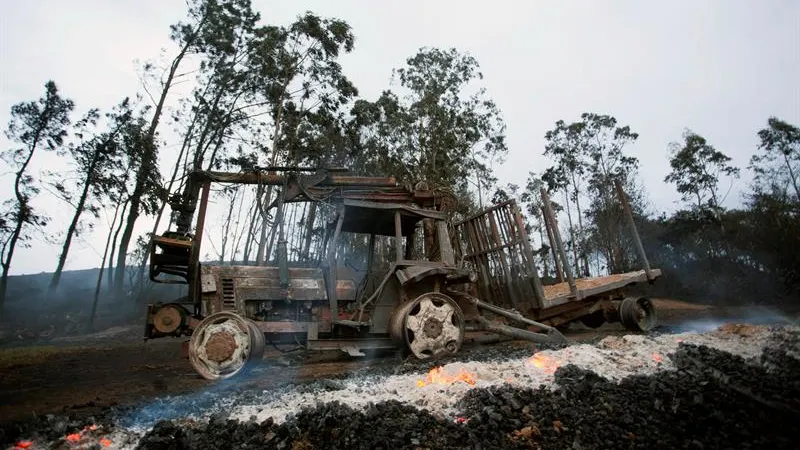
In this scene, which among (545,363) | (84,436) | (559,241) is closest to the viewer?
(84,436)

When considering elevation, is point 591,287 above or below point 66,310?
below

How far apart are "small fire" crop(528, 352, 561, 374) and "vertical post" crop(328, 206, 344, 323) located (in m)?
2.89

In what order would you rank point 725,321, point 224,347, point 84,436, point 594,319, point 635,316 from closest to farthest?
point 84,436 → point 224,347 → point 635,316 → point 594,319 → point 725,321

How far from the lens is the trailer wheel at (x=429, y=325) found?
20.5 ft

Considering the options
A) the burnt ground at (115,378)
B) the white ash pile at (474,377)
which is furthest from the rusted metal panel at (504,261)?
the white ash pile at (474,377)

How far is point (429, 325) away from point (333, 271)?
1.72m

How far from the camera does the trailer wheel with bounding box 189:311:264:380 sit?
549cm

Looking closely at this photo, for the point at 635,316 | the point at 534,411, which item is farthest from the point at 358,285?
the point at 635,316

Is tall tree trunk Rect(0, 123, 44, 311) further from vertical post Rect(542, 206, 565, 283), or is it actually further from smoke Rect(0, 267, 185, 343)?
vertical post Rect(542, 206, 565, 283)

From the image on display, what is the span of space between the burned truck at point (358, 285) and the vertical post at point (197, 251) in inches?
0.8

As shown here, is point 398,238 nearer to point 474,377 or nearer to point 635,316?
point 474,377

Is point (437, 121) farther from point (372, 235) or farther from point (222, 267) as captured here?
point (222, 267)

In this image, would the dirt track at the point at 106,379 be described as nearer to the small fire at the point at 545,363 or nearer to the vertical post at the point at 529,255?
the vertical post at the point at 529,255

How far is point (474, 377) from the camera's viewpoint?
14.6ft
